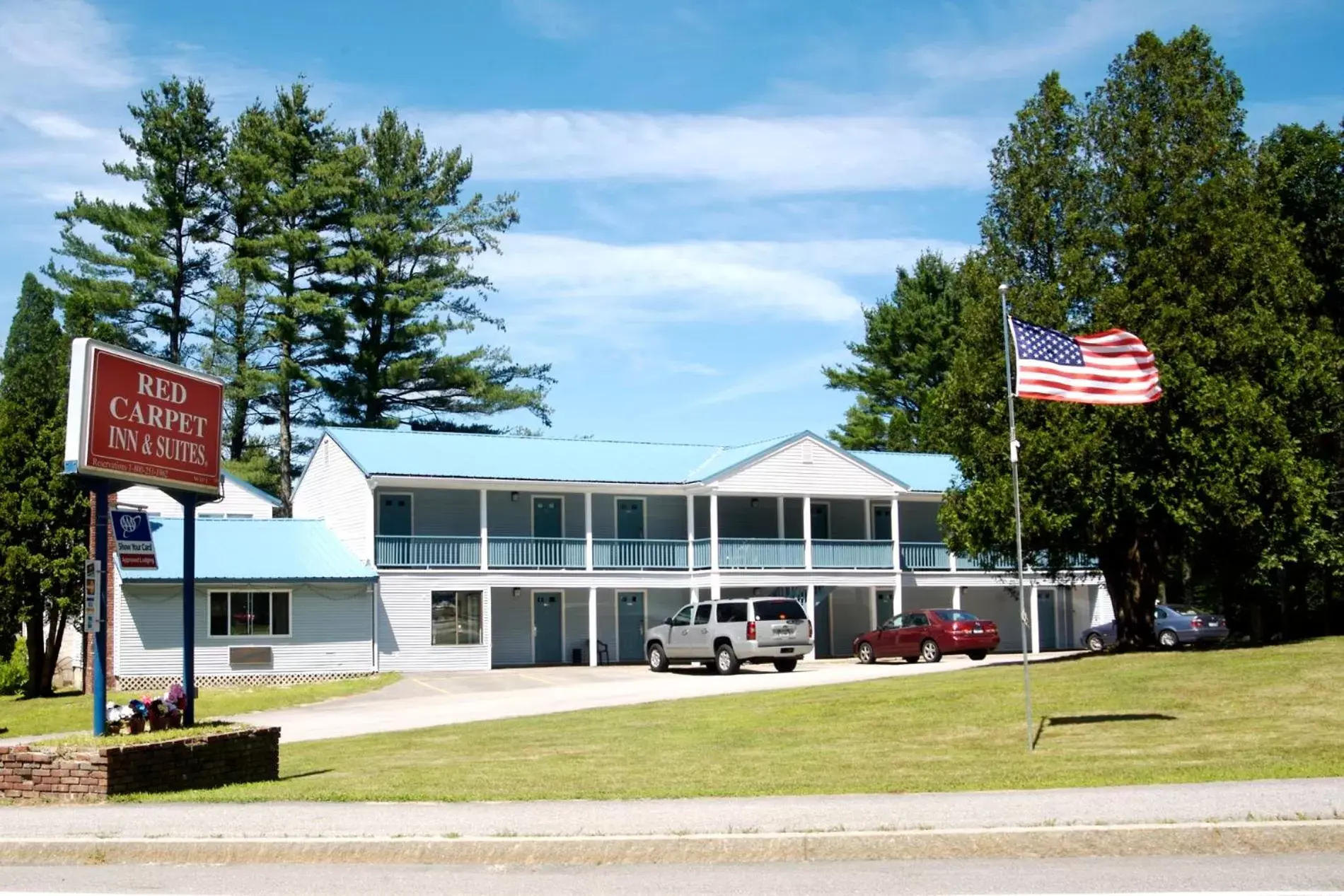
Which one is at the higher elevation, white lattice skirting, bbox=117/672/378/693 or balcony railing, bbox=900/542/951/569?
balcony railing, bbox=900/542/951/569

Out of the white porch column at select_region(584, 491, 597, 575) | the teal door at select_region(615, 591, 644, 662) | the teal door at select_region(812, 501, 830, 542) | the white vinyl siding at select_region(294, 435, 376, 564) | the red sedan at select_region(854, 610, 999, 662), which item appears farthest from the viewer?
the teal door at select_region(812, 501, 830, 542)

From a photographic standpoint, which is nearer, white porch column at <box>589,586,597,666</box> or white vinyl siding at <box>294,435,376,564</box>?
white vinyl siding at <box>294,435,376,564</box>

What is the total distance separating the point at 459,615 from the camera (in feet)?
130

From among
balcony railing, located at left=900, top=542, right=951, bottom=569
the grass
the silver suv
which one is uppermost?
balcony railing, located at left=900, top=542, right=951, bottom=569

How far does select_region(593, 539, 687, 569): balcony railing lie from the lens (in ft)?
136

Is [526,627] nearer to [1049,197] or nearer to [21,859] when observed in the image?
[1049,197]

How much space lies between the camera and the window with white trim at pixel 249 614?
3650 centimetres

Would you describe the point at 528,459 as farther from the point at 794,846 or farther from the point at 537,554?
the point at 794,846

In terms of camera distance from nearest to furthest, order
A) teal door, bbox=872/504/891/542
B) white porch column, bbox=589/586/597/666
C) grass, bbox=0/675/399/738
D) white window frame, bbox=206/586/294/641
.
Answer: grass, bbox=0/675/399/738 → white window frame, bbox=206/586/294/641 → white porch column, bbox=589/586/597/666 → teal door, bbox=872/504/891/542

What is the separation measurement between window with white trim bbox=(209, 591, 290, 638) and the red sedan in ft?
50.8

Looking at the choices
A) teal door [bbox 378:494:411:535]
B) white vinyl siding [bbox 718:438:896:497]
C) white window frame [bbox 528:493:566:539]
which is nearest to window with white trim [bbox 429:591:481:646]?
teal door [bbox 378:494:411:535]

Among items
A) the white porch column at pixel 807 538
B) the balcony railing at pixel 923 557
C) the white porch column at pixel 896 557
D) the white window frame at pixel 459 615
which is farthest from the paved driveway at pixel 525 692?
the balcony railing at pixel 923 557

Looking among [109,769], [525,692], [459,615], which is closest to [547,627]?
[459,615]

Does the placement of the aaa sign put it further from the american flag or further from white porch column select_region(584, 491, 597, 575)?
white porch column select_region(584, 491, 597, 575)
